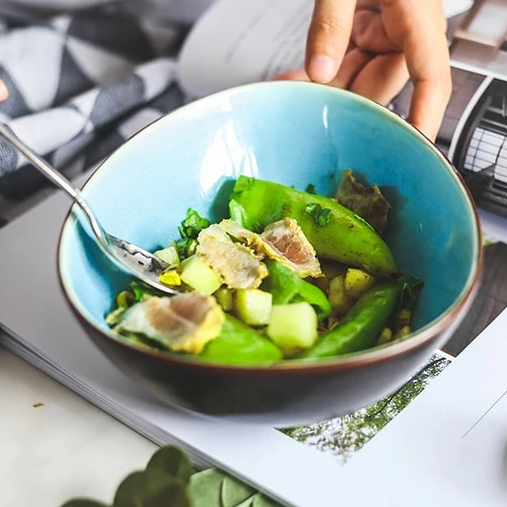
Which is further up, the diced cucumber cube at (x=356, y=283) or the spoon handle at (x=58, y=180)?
the spoon handle at (x=58, y=180)

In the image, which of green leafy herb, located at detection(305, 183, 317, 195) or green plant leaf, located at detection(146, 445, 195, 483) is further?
green leafy herb, located at detection(305, 183, 317, 195)

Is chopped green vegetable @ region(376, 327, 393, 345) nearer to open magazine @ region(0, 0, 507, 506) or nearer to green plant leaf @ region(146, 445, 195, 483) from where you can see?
open magazine @ region(0, 0, 507, 506)

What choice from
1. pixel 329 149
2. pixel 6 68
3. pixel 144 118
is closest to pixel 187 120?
pixel 329 149

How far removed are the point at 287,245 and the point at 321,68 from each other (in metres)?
0.22

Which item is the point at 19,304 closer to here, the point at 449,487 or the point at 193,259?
the point at 193,259

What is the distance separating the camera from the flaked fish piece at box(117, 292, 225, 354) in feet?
1.53

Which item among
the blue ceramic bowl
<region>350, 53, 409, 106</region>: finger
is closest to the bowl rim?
the blue ceramic bowl

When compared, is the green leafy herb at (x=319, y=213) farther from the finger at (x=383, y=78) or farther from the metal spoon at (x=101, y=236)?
the finger at (x=383, y=78)

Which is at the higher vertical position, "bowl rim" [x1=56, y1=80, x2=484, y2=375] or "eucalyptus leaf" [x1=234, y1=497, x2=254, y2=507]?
"bowl rim" [x1=56, y1=80, x2=484, y2=375]

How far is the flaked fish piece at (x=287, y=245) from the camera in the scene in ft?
1.87

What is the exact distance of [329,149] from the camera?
0.67 meters

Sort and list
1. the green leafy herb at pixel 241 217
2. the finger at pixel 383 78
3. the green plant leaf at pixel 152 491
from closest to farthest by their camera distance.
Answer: the green plant leaf at pixel 152 491 → the green leafy herb at pixel 241 217 → the finger at pixel 383 78

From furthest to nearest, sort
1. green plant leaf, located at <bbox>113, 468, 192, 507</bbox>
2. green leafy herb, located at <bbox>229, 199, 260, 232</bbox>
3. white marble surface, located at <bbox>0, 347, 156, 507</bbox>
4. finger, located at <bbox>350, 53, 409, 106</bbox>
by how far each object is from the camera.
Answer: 1. finger, located at <bbox>350, 53, 409, 106</bbox>
2. green leafy herb, located at <bbox>229, 199, 260, 232</bbox>
3. white marble surface, located at <bbox>0, 347, 156, 507</bbox>
4. green plant leaf, located at <bbox>113, 468, 192, 507</bbox>

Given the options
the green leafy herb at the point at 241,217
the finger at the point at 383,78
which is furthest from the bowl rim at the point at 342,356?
the finger at the point at 383,78
